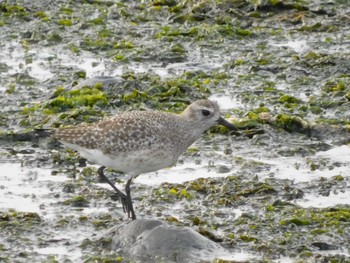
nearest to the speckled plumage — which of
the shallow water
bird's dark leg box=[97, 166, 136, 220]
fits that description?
bird's dark leg box=[97, 166, 136, 220]

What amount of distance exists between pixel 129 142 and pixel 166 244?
3.93ft

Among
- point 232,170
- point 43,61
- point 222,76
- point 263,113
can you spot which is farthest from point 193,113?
point 43,61

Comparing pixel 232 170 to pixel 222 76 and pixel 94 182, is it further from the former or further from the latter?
pixel 222 76

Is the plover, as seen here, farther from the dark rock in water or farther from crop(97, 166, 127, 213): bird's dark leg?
the dark rock in water

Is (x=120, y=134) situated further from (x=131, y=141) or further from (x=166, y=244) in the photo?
(x=166, y=244)

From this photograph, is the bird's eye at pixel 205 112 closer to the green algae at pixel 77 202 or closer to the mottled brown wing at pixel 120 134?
the mottled brown wing at pixel 120 134

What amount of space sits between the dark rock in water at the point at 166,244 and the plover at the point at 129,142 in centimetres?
55

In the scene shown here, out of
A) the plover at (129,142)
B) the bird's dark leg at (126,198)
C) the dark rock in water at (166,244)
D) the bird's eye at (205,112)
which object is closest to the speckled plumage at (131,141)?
the plover at (129,142)

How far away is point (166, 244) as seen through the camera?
9.62 m

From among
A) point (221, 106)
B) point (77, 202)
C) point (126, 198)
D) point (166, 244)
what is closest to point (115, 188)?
point (126, 198)

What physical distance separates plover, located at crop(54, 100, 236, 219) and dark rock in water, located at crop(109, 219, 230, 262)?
55 cm

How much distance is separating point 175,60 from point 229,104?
5.98 feet

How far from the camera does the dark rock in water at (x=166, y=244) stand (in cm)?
955

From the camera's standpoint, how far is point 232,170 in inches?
469
